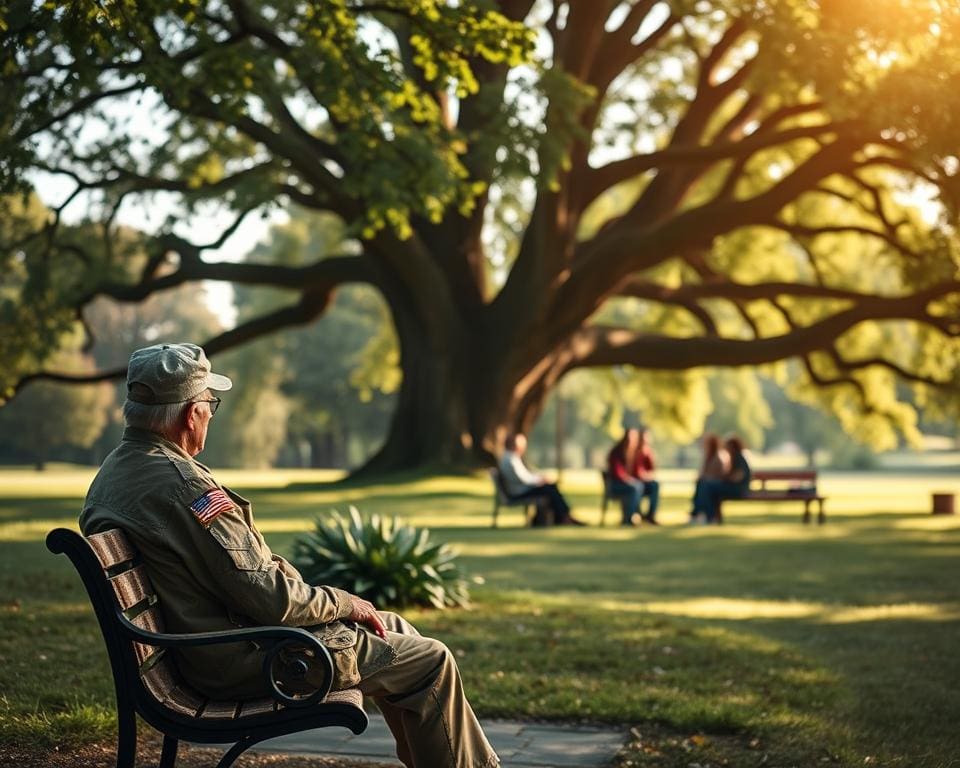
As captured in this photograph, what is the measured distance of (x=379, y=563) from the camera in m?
9.56

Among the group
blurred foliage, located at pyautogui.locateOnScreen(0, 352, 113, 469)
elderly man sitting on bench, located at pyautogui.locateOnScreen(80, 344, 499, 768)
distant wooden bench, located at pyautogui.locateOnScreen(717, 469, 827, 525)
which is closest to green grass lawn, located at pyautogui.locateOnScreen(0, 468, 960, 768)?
elderly man sitting on bench, located at pyautogui.locateOnScreen(80, 344, 499, 768)

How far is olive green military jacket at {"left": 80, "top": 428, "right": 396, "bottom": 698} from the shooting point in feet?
12.6

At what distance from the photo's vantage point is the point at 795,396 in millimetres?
36312

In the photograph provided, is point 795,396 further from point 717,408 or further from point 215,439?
point 215,439

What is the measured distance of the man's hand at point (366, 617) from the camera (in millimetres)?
4180

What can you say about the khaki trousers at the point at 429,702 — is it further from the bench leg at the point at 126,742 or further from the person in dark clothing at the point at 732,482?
the person in dark clothing at the point at 732,482

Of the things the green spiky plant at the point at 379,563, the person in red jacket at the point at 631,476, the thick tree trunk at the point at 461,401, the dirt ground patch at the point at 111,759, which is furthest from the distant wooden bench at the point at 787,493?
the dirt ground patch at the point at 111,759

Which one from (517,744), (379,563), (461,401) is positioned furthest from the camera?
(461,401)

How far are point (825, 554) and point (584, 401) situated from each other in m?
46.1

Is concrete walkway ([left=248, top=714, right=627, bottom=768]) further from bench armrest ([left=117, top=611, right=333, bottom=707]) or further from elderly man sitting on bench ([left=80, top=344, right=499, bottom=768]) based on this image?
bench armrest ([left=117, top=611, right=333, bottom=707])

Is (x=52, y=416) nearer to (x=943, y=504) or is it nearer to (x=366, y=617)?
(x=943, y=504)

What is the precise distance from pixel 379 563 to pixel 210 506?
5820mm

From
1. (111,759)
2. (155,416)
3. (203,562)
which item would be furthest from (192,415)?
(111,759)

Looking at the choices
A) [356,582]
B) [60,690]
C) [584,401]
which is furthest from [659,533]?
[584,401]
